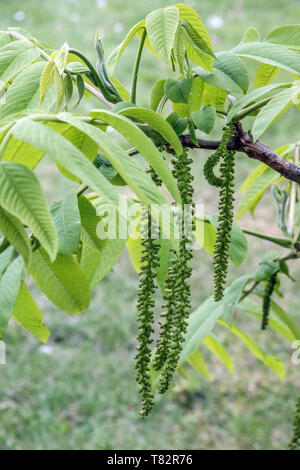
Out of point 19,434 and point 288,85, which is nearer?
point 288,85

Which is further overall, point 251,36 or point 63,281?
point 251,36

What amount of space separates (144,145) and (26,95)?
0.17m

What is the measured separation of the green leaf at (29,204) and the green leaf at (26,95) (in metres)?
0.17

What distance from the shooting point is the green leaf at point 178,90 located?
657 mm

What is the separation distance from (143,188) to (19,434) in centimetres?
181

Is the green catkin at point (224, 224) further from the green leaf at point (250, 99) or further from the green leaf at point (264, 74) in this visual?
the green leaf at point (264, 74)

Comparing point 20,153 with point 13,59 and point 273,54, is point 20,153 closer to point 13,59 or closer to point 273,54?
Result: point 13,59

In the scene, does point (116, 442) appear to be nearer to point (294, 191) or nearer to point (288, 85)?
point (294, 191)

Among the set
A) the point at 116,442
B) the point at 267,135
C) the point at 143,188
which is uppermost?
the point at 143,188

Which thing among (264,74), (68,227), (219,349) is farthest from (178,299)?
(219,349)

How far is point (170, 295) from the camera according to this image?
60cm

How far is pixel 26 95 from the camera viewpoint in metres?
0.61

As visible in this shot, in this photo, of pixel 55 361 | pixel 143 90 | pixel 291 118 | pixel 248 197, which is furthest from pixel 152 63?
pixel 248 197

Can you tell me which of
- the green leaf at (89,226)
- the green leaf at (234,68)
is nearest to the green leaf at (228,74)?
the green leaf at (234,68)
